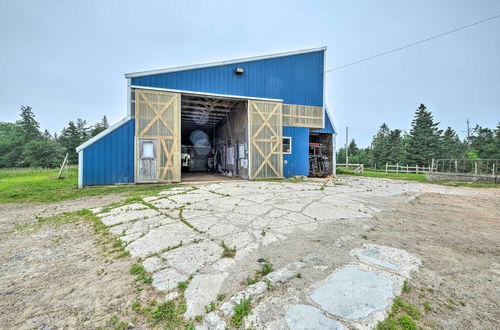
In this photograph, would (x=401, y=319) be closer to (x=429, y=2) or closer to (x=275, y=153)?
(x=275, y=153)

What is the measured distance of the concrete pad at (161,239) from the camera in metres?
2.66

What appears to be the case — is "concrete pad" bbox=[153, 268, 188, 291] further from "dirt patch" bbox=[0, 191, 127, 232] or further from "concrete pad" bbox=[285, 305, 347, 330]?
"dirt patch" bbox=[0, 191, 127, 232]

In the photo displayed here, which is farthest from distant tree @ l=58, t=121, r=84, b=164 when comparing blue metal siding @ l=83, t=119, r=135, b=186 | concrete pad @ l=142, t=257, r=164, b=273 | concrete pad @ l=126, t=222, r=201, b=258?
concrete pad @ l=142, t=257, r=164, b=273

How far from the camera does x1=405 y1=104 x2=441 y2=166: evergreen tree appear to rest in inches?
1248

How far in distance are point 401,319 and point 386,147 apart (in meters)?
53.3

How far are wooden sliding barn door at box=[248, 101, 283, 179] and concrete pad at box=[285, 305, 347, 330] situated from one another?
9.79 metres

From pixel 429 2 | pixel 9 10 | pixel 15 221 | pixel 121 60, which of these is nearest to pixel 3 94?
pixel 121 60

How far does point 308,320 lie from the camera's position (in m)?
1.38

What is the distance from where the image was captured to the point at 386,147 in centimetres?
4519

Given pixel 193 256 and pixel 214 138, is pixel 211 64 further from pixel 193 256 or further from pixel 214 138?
pixel 193 256

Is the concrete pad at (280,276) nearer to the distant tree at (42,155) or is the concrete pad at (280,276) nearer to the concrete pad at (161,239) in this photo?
the concrete pad at (161,239)

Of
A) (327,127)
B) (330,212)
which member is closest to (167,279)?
(330,212)

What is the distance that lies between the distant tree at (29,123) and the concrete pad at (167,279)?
74.1 m

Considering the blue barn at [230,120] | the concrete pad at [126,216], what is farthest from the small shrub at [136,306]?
the blue barn at [230,120]
